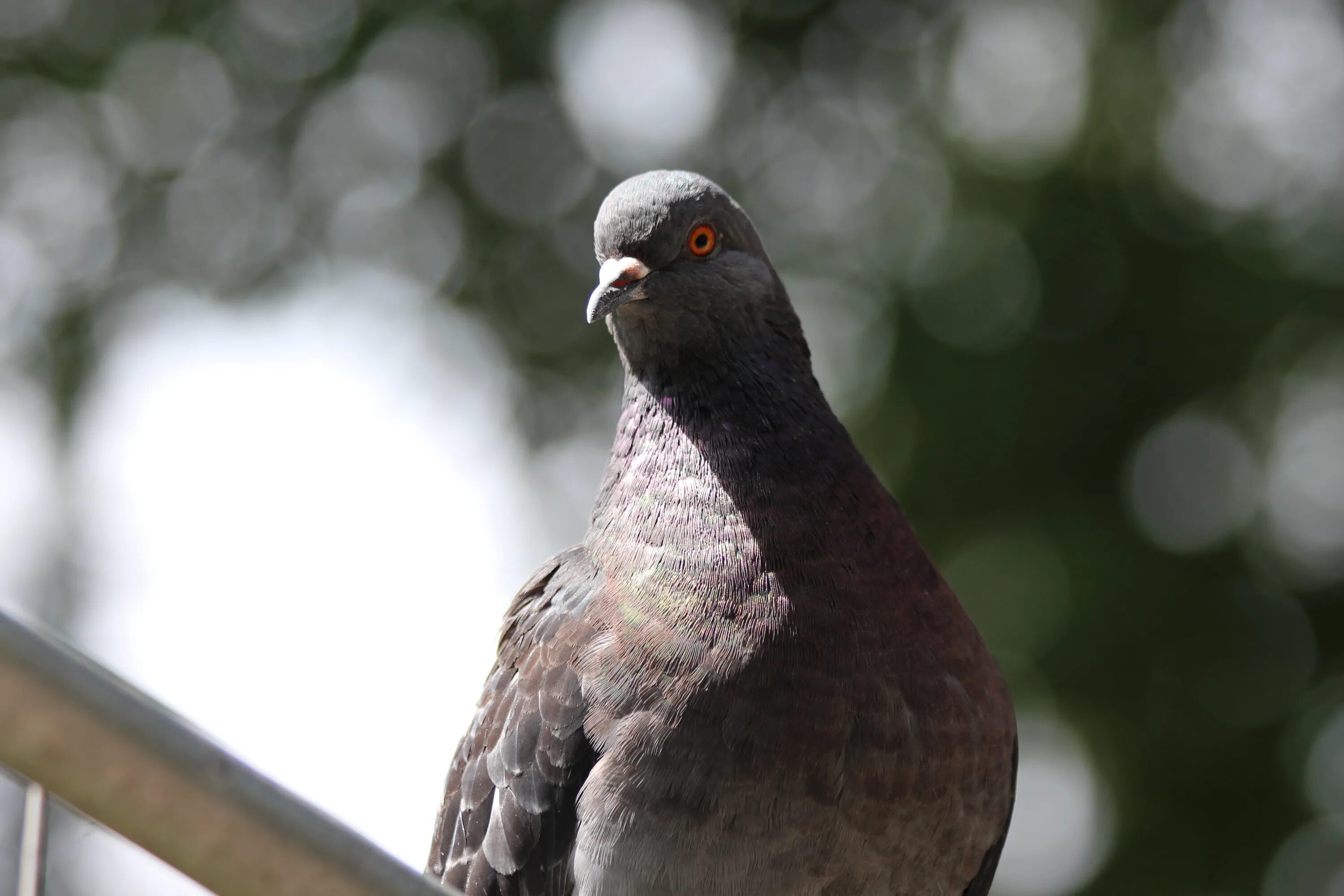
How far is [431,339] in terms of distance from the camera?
13.1 meters

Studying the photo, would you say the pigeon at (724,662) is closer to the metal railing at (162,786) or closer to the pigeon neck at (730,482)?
the pigeon neck at (730,482)

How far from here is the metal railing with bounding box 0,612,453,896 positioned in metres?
1.15

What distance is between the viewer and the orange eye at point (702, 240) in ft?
13.2

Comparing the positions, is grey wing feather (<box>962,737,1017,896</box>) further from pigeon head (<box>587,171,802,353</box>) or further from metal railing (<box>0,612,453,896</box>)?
metal railing (<box>0,612,453,896</box>)

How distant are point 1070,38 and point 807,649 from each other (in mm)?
9880

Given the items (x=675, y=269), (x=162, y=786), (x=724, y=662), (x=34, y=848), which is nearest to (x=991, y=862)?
(x=724, y=662)

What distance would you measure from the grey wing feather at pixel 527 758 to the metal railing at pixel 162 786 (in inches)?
91.8

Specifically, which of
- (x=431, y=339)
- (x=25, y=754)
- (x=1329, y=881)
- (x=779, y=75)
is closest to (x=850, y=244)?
(x=779, y=75)

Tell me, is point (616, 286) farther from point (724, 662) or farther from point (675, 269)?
point (724, 662)

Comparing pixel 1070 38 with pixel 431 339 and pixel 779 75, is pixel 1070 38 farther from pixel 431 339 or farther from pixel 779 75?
pixel 431 339

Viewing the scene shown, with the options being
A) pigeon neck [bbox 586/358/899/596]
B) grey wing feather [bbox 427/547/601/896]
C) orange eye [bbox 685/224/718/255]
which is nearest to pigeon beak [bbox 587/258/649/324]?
orange eye [bbox 685/224/718/255]

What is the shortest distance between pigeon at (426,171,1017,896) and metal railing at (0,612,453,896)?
6.62 feet

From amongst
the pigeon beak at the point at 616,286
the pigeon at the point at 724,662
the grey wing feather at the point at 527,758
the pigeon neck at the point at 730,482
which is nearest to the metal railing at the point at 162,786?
the pigeon at the point at 724,662

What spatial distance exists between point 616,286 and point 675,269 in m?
0.21
